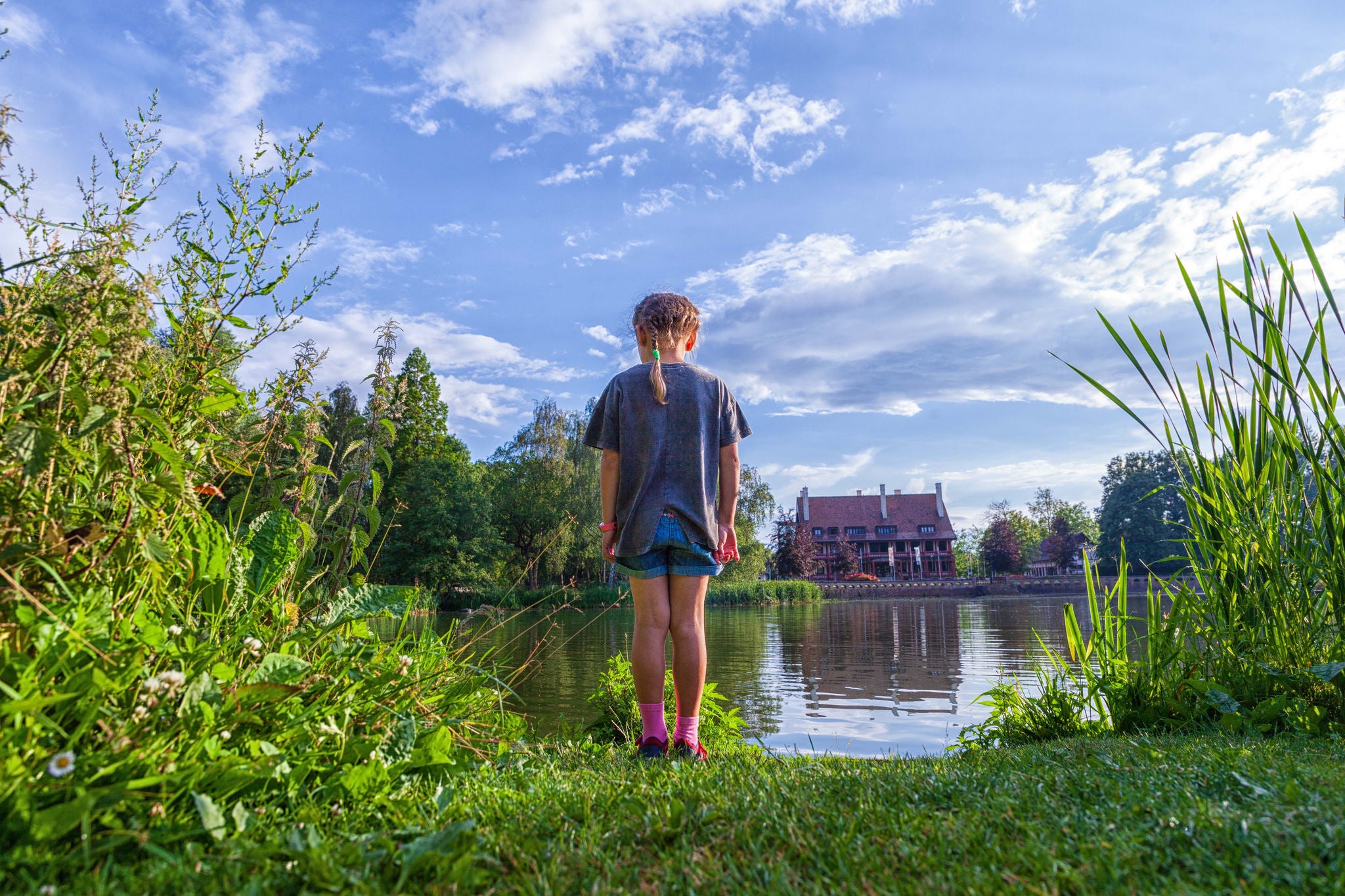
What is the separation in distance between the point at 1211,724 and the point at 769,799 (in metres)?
1.93

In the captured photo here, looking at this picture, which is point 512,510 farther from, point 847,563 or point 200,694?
point 200,694

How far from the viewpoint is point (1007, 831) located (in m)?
1.29

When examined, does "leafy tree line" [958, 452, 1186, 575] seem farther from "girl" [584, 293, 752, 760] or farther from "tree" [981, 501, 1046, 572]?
"girl" [584, 293, 752, 760]

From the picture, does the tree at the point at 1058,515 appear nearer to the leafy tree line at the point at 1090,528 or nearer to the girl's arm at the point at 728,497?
the leafy tree line at the point at 1090,528

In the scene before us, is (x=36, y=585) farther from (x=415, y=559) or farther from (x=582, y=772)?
(x=415, y=559)

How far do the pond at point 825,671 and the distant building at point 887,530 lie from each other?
43419 mm

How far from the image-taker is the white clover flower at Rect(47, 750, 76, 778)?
3.66 ft

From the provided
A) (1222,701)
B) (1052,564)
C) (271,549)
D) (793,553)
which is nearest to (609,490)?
(271,549)

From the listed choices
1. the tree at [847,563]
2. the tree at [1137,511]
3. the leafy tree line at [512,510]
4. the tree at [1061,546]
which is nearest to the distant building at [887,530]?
the tree at [847,563]

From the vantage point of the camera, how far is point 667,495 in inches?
105

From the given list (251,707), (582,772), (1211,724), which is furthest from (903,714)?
(251,707)

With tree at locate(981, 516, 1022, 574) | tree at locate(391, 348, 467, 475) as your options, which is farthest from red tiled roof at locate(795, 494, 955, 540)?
tree at locate(391, 348, 467, 475)

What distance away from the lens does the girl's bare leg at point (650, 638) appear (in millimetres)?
2541

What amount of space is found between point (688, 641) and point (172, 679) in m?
1.57
